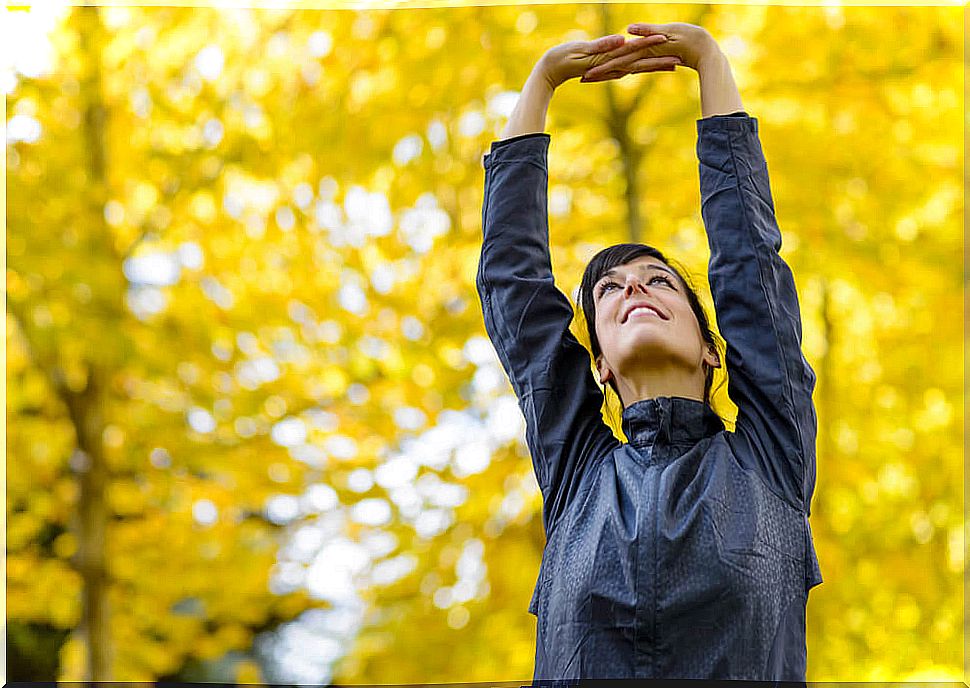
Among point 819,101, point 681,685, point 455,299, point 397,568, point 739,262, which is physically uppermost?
point 819,101

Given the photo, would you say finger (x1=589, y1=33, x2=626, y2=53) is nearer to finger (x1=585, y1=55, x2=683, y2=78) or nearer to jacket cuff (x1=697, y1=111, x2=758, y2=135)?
finger (x1=585, y1=55, x2=683, y2=78)

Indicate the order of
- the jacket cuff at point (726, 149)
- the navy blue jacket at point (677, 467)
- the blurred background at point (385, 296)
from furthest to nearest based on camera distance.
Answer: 1. the blurred background at point (385, 296)
2. the jacket cuff at point (726, 149)
3. the navy blue jacket at point (677, 467)

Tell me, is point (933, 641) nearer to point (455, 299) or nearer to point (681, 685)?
point (455, 299)

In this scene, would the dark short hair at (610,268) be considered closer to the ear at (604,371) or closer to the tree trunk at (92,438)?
the ear at (604,371)

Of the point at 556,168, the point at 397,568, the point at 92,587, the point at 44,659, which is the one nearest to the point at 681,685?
the point at 397,568

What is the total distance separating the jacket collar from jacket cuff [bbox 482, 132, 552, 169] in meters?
0.25

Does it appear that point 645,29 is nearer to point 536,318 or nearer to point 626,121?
point 536,318

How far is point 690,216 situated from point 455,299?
428 mm

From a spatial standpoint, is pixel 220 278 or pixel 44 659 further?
pixel 44 659

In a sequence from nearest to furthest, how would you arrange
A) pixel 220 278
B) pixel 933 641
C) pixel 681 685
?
pixel 681 685 < pixel 933 641 < pixel 220 278

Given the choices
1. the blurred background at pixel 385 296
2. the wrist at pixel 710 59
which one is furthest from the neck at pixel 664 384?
the blurred background at pixel 385 296

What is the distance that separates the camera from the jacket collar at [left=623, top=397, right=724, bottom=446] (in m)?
0.80

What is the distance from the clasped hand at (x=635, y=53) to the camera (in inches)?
35.0

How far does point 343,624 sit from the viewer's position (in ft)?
6.06
